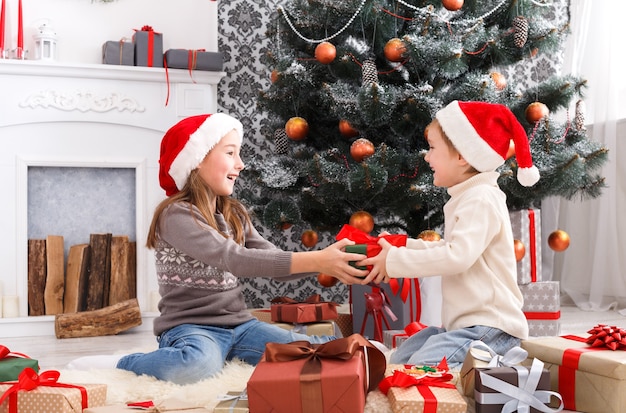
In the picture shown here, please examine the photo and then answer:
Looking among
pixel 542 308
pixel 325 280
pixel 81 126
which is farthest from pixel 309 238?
pixel 81 126

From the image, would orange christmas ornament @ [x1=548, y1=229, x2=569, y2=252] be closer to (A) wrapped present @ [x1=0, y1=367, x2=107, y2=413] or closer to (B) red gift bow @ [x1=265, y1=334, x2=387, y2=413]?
(B) red gift bow @ [x1=265, y1=334, x2=387, y2=413]

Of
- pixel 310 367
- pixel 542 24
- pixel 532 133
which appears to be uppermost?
pixel 542 24

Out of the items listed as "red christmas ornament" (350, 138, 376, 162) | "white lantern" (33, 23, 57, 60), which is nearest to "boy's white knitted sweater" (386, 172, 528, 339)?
"red christmas ornament" (350, 138, 376, 162)

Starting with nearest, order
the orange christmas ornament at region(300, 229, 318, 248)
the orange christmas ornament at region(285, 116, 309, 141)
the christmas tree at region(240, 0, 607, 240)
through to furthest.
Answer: the christmas tree at region(240, 0, 607, 240), the orange christmas ornament at region(285, 116, 309, 141), the orange christmas ornament at region(300, 229, 318, 248)

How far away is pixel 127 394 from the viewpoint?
186cm

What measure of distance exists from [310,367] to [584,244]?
121 inches

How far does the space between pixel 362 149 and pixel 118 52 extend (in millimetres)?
1550

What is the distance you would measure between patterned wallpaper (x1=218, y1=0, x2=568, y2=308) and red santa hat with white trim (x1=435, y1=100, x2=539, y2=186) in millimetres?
2079

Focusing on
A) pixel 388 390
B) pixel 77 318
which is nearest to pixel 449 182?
pixel 388 390

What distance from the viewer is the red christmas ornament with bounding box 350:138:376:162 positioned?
294 cm

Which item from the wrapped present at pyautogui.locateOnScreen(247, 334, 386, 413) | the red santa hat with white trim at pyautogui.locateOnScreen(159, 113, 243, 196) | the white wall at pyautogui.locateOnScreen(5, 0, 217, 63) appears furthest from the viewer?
the white wall at pyautogui.locateOnScreen(5, 0, 217, 63)

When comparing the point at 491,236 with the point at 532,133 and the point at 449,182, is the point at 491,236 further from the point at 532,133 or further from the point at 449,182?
the point at 532,133

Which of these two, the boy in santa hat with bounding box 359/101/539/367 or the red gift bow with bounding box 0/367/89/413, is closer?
the red gift bow with bounding box 0/367/89/413

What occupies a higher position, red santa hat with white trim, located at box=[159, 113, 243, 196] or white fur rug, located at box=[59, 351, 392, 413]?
red santa hat with white trim, located at box=[159, 113, 243, 196]
